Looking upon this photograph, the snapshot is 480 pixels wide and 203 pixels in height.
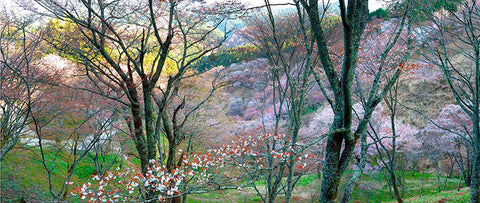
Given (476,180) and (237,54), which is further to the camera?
(237,54)

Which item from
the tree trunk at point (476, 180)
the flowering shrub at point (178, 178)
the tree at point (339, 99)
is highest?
the tree at point (339, 99)

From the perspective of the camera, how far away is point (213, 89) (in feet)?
21.6

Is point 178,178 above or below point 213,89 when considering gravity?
below

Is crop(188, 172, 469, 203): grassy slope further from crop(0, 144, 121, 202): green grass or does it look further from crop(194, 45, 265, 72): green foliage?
crop(194, 45, 265, 72): green foliage

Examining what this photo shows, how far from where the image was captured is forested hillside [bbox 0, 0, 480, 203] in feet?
11.1

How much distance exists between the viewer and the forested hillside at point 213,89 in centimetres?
338

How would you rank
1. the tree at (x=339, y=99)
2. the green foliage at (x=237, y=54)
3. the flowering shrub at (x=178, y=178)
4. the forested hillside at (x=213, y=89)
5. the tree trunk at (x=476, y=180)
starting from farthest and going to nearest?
1. the green foliage at (x=237, y=54)
2. the tree trunk at (x=476, y=180)
3. the forested hillside at (x=213, y=89)
4. the flowering shrub at (x=178, y=178)
5. the tree at (x=339, y=99)

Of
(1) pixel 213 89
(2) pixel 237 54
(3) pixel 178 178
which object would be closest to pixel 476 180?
(1) pixel 213 89

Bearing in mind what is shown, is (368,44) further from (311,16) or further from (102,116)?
(102,116)

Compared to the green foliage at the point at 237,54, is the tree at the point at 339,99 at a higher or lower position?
lower

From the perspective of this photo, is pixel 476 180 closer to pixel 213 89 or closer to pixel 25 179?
pixel 213 89

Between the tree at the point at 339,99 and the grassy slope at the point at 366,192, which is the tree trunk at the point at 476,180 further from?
the grassy slope at the point at 366,192

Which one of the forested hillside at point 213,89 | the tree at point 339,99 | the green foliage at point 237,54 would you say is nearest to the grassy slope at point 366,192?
the forested hillside at point 213,89

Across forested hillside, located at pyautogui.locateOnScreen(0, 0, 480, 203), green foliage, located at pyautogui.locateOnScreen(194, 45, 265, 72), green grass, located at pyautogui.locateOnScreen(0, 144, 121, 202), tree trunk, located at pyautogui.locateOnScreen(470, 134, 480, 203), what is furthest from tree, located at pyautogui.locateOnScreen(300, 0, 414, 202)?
green grass, located at pyautogui.locateOnScreen(0, 144, 121, 202)
